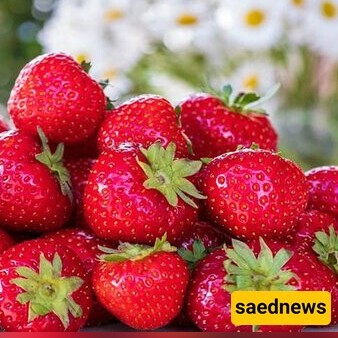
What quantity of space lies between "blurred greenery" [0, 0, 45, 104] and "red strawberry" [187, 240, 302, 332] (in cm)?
256

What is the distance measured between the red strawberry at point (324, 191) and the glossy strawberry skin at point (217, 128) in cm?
9

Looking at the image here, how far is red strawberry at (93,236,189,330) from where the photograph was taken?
97cm

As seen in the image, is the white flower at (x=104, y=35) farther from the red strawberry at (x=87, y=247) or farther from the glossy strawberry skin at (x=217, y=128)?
the red strawberry at (x=87, y=247)

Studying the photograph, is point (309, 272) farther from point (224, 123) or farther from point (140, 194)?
point (224, 123)

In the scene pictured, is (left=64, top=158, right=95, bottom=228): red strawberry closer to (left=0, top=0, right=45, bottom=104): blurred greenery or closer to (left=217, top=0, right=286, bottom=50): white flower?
(left=217, top=0, right=286, bottom=50): white flower

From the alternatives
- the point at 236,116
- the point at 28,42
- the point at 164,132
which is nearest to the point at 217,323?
the point at 164,132

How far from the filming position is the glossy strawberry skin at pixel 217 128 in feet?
4.14

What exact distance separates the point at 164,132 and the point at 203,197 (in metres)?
0.14

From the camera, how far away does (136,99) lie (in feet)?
3.97

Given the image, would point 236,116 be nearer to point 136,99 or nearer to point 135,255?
point 136,99

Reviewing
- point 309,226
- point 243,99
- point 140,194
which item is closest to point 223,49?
point 243,99

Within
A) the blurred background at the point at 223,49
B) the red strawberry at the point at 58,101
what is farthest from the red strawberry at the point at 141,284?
the blurred background at the point at 223,49

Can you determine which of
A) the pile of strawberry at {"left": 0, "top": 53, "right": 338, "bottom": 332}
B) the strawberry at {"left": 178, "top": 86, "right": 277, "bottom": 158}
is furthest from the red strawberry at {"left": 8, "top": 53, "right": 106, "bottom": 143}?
the strawberry at {"left": 178, "top": 86, "right": 277, "bottom": 158}

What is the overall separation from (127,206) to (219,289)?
0.46 ft
